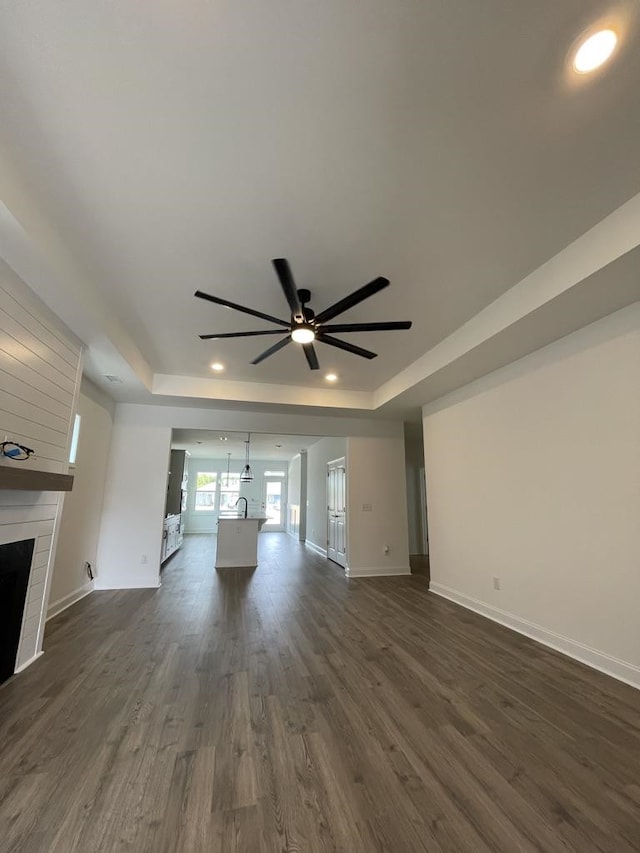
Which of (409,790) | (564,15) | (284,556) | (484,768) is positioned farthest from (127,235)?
(284,556)

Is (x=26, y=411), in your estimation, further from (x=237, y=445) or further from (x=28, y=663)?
(x=237, y=445)

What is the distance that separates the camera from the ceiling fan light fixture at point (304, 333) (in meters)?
2.83

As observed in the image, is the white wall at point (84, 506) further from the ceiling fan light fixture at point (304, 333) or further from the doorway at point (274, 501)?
the doorway at point (274, 501)

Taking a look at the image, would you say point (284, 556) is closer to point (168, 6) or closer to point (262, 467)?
point (262, 467)

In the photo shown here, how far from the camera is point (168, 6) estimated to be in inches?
52.7

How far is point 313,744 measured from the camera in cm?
192

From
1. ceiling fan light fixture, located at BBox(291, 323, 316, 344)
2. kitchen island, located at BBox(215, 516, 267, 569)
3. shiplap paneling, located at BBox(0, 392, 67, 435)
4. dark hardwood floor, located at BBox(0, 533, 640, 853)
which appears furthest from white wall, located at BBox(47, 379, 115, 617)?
ceiling fan light fixture, located at BBox(291, 323, 316, 344)

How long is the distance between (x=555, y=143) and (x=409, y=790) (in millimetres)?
3212

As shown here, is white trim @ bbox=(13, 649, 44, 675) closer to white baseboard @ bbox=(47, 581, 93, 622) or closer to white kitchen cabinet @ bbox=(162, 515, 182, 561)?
white baseboard @ bbox=(47, 581, 93, 622)

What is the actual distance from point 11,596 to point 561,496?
4.57 metres

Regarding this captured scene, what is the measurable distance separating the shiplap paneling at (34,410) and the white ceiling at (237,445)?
3.96m

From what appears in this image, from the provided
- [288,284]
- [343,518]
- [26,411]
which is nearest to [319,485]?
[343,518]

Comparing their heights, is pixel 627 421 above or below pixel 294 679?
above

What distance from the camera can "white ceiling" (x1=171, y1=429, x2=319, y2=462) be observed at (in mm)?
8469
